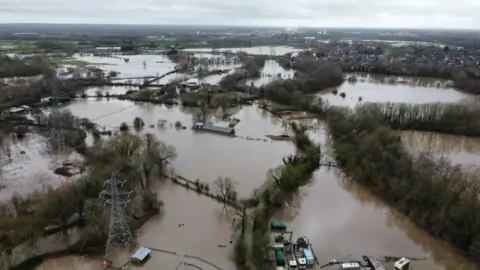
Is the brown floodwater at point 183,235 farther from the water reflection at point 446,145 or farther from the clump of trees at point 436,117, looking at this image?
the clump of trees at point 436,117

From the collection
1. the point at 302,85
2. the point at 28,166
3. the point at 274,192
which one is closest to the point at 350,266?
the point at 274,192

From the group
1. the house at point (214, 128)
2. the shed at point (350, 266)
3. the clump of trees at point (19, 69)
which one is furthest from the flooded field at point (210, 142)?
the clump of trees at point (19, 69)

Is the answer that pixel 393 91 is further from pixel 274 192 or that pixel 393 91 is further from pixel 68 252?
pixel 68 252

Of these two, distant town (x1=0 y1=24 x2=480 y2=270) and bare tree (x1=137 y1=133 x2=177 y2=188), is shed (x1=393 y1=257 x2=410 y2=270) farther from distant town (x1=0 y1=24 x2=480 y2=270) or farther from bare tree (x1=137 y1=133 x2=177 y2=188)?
bare tree (x1=137 y1=133 x2=177 y2=188)

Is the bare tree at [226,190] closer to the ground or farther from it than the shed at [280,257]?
farther from it

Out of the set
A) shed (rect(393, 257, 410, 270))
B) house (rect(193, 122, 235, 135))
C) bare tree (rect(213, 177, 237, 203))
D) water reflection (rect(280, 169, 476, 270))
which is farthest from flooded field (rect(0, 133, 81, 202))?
shed (rect(393, 257, 410, 270))

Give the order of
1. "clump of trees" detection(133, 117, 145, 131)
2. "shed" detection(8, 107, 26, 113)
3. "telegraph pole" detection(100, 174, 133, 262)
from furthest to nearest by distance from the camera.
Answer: "shed" detection(8, 107, 26, 113)
"clump of trees" detection(133, 117, 145, 131)
"telegraph pole" detection(100, 174, 133, 262)
